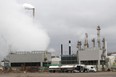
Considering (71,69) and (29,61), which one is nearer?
(71,69)

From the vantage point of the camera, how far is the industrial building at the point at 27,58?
14425 cm

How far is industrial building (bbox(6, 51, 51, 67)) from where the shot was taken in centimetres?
14425

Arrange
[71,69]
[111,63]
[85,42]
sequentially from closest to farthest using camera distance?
[71,69] < [111,63] < [85,42]

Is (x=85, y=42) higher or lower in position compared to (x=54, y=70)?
higher

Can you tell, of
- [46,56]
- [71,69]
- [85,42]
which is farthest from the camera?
[85,42]

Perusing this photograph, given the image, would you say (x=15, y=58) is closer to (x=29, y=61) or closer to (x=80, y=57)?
(x=29, y=61)

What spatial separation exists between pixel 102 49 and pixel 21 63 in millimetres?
39328

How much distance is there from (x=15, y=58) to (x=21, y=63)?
392 centimetres

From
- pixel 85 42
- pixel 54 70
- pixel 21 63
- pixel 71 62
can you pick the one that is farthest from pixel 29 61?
pixel 54 70

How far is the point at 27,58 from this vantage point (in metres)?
145

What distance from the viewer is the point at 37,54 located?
144 meters

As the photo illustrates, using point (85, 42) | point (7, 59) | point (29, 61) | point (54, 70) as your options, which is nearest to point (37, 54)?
point (29, 61)

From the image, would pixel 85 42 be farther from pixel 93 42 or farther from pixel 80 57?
pixel 80 57

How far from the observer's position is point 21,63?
144 m
